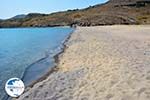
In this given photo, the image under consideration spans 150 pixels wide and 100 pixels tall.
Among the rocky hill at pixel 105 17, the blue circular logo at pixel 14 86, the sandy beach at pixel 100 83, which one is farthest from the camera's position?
the rocky hill at pixel 105 17

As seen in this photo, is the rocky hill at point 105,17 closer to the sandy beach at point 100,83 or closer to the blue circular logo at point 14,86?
the sandy beach at point 100,83

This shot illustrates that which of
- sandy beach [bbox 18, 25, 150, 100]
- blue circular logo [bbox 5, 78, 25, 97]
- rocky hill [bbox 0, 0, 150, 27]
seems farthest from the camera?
rocky hill [bbox 0, 0, 150, 27]

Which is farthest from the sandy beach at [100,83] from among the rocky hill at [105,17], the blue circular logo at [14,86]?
the rocky hill at [105,17]

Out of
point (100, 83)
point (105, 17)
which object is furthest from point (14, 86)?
point (105, 17)

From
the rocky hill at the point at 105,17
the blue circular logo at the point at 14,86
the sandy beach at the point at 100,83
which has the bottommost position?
the rocky hill at the point at 105,17

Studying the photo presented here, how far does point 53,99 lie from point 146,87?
299 cm

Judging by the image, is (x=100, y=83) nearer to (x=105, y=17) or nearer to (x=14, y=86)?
(x=14, y=86)

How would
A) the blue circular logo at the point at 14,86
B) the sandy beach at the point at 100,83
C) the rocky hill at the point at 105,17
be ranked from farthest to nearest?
the rocky hill at the point at 105,17 → the sandy beach at the point at 100,83 → the blue circular logo at the point at 14,86

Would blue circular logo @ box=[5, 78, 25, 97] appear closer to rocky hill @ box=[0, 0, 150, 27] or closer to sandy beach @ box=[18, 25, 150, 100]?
sandy beach @ box=[18, 25, 150, 100]

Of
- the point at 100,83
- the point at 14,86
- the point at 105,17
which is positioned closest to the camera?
the point at 14,86

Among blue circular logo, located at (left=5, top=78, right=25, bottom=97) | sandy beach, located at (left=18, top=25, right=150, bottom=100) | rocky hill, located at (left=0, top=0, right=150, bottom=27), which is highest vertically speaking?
blue circular logo, located at (left=5, top=78, right=25, bottom=97)

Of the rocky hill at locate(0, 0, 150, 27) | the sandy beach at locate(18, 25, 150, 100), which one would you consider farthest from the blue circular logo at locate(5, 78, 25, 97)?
the rocky hill at locate(0, 0, 150, 27)

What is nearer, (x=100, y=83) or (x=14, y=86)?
(x=14, y=86)

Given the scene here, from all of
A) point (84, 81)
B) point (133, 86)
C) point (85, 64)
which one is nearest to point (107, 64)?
point (85, 64)
